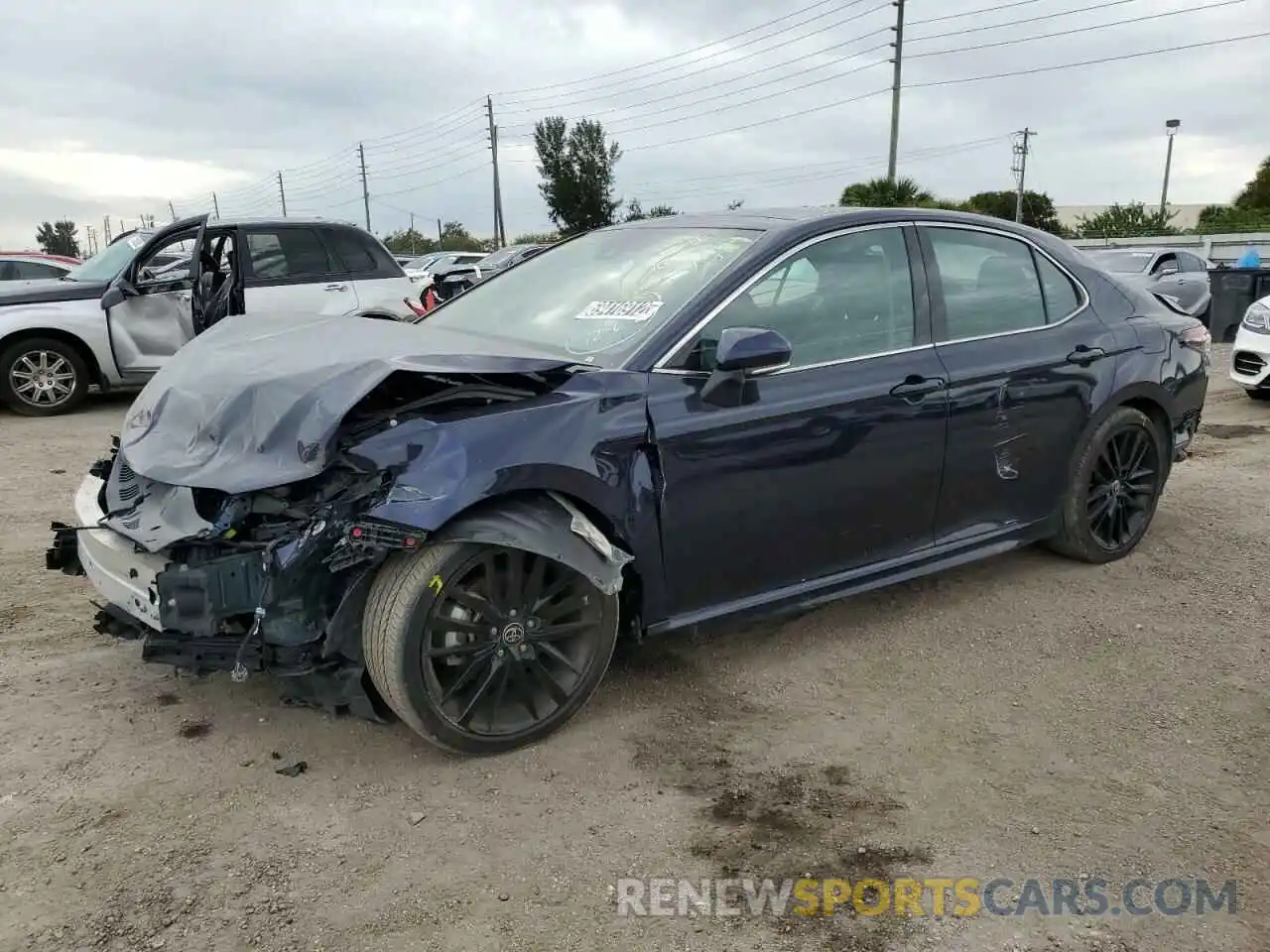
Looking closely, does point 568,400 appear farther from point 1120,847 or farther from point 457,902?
point 1120,847

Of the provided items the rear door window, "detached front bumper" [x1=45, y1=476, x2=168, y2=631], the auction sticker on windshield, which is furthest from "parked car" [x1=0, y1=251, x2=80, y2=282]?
the auction sticker on windshield

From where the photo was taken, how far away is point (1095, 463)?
4500 millimetres

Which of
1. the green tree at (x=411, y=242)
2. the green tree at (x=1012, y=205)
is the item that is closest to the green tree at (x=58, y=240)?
the green tree at (x=411, y=242)

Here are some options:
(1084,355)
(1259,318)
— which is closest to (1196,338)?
(1084,355)

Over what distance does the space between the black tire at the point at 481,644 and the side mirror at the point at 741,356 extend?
788 millimetres

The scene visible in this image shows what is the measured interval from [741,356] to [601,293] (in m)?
0.81

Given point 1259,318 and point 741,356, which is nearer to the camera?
point 741,356

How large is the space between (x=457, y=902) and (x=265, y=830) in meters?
0.65

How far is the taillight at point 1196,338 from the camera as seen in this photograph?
476 cm

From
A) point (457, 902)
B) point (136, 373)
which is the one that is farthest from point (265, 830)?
point (136, 373)


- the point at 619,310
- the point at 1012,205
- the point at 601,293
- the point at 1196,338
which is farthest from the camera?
the point at 1012,205

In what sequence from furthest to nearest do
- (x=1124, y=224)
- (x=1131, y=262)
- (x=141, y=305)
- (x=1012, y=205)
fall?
1. (x=1012, y=205)
2. (x=1124, y=224)
3. (x=1131, y=262)
4. (x=141, y=305)

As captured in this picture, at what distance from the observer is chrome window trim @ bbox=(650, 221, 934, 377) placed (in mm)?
3279

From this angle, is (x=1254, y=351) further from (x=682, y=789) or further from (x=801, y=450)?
(x=682, y=789)
